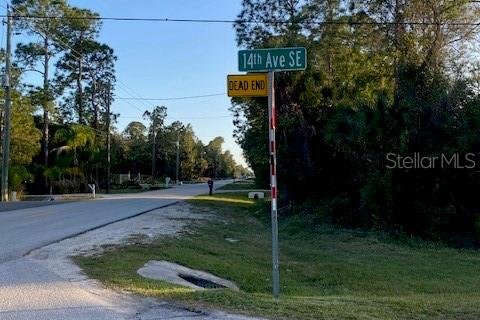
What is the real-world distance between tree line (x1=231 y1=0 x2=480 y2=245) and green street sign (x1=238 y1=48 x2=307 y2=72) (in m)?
11.2

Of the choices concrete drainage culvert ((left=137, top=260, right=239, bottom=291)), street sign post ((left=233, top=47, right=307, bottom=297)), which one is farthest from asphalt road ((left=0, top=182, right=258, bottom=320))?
street sign post ((left=233, top=47, right=307, bottom=297))

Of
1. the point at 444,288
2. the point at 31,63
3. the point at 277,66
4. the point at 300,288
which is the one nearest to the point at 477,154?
the point at 444,288

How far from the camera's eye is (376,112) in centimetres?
1817

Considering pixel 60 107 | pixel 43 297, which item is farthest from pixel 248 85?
pixel 60 107

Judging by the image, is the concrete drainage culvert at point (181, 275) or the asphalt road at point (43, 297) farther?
the concrete drainage culvert at point (181, 275)

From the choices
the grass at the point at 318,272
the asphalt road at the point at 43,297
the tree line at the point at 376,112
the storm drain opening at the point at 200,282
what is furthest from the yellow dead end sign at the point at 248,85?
the tree line at the point at 376,112

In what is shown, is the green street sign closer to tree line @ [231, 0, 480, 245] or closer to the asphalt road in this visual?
the asphalt road

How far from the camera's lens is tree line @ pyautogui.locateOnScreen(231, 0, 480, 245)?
17.3m

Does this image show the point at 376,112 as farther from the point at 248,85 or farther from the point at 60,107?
the point at 60,107

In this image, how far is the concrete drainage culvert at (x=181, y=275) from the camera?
866 centimetres

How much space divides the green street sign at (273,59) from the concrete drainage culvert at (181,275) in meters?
3.70

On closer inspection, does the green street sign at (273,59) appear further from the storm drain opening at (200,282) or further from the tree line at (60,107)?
the tree line at (60,107)

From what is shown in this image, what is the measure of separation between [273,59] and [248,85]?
0.51 m

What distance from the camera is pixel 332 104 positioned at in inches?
960
